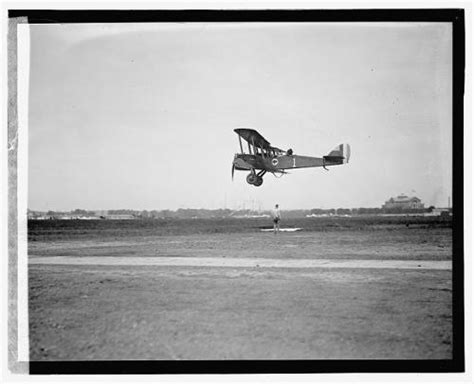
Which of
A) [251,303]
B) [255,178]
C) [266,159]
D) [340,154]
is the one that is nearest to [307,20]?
[340,154]

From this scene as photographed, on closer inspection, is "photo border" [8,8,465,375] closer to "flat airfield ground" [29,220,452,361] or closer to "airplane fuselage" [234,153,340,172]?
"flat airfield ground" [29,220,452,361]

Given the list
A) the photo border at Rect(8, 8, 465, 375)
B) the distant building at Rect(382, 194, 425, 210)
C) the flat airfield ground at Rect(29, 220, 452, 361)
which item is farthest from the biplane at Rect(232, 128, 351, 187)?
the photo border at Rect(8, 8, 465, 375)

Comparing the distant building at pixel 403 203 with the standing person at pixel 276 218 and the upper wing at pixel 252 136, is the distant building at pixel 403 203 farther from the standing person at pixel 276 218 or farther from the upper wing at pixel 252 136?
the upper wing at pixel 252 136

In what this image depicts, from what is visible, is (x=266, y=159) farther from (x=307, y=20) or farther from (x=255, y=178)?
(x=307, y=20)

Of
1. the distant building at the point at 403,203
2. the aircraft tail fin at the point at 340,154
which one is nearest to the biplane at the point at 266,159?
the aircraft tail fin at the point at 340,154

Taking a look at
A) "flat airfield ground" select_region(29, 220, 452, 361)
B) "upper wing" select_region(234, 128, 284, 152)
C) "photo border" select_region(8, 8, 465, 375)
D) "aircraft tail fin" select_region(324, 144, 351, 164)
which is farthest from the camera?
"upper wing" select_region(234, 128, 284, 152)

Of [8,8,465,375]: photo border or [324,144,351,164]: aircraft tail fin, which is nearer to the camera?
[8,8,465,375]: photo border

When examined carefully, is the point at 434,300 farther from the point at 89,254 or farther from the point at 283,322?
the point at 89,254
